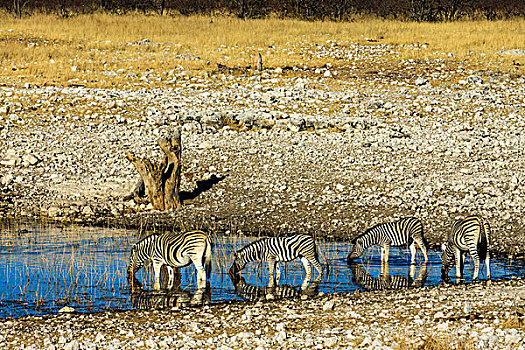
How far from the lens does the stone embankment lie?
56.3 feet

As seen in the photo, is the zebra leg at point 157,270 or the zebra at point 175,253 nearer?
the zebra at point 175,253

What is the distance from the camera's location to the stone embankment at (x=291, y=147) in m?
17.2

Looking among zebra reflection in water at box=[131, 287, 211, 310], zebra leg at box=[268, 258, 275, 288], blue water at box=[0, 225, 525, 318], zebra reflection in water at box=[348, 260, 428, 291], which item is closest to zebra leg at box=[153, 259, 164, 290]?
blue water at box=[0, 225, 525, 318]

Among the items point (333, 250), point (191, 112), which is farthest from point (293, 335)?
point (191, 112)

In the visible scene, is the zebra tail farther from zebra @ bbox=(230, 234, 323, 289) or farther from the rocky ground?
the rocky ground

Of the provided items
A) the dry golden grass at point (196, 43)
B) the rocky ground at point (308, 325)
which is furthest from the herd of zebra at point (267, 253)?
the dry golden grass at point (196, 43)

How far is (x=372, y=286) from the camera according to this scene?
12039 mm

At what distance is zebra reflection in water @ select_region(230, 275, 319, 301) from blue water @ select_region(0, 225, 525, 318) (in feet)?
0.05

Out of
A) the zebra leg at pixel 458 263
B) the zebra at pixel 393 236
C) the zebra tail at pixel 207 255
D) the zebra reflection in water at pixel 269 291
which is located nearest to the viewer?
the zebra reflection in water at pixel 269 291

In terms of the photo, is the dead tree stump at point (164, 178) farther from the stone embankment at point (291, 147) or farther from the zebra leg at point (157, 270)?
the zebra leg at point (157, 270)

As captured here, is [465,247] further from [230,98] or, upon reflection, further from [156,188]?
[230,98]

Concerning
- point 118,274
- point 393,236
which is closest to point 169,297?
point 118,274

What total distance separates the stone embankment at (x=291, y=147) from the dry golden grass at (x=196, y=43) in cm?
154

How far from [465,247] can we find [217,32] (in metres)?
30.0
